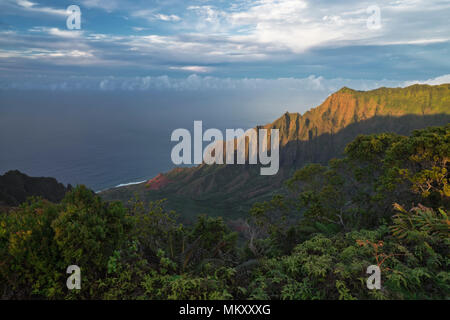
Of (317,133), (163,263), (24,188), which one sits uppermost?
(317,133)

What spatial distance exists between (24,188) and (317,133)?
113082mm

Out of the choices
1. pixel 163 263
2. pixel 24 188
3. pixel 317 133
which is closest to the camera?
pixel 163 263

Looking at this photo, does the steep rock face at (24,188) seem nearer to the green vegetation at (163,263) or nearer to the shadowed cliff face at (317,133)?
the shadowed cliff face at (317,133)

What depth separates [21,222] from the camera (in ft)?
19.7

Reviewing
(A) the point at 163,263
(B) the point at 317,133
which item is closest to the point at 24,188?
(A) the point at 163,263

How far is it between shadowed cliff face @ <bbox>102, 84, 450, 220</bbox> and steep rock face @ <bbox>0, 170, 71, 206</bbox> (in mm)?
34050

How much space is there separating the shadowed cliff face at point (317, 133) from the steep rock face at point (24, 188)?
34050 mm

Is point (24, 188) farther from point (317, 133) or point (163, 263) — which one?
point (317, 133)

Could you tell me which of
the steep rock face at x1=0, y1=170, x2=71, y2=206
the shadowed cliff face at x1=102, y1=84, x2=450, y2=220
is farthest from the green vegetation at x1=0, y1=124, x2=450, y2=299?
the shadowed cliff face at x1=102, y1=84, x2=450, y2=220

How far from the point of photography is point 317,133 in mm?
126312

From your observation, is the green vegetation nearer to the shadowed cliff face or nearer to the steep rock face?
the steep rock face

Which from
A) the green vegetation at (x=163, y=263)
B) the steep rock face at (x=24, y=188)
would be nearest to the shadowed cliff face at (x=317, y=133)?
the steep rock face at (x=24, y=188)
